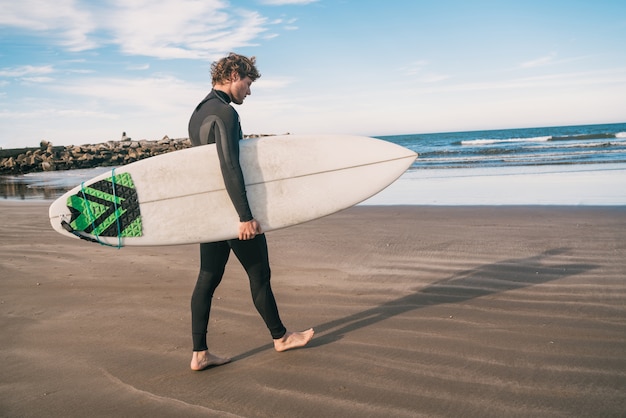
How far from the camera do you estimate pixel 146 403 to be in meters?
2.38

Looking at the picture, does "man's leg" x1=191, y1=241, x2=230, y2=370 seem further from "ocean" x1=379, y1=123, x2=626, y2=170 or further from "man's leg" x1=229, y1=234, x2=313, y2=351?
"ocean" x1=379, y1=123, x2=626, y2=170

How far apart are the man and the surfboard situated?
0.52 ft

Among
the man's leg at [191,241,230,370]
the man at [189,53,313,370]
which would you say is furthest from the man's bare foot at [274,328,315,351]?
Result: the man's leg at [191,241,230,370]

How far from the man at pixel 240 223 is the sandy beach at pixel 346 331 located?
0.44 feet

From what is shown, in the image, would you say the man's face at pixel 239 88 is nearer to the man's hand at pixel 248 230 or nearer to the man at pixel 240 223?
the man at pixel 240 223

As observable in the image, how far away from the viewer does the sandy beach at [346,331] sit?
92.0 inches

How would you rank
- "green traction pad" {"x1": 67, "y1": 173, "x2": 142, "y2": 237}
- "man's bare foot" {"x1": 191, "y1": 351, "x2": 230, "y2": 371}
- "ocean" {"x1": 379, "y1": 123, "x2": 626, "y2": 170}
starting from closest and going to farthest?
"man's bare foot" {"x1": 191, "y1": 351, "x2": 230, "y2": 371} → "green traction pad" {"x1": 67, "y1": 173, "x2": 142, "y2": 237} → "ocean" {"x1": 379, "y1": 123, "x2": 626, "y2": 170}

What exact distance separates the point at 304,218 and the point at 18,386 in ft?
5.90

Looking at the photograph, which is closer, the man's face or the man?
the man

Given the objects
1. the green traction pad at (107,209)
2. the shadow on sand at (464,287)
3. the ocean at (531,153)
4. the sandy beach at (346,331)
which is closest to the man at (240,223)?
the sandy beach at (346,331)

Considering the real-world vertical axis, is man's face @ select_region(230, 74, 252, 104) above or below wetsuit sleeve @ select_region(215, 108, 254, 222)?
above

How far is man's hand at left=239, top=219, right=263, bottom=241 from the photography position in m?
2.68

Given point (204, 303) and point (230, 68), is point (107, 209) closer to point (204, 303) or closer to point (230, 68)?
point (204, 303)

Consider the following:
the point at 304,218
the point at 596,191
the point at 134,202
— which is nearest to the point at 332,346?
the point at 304,218
